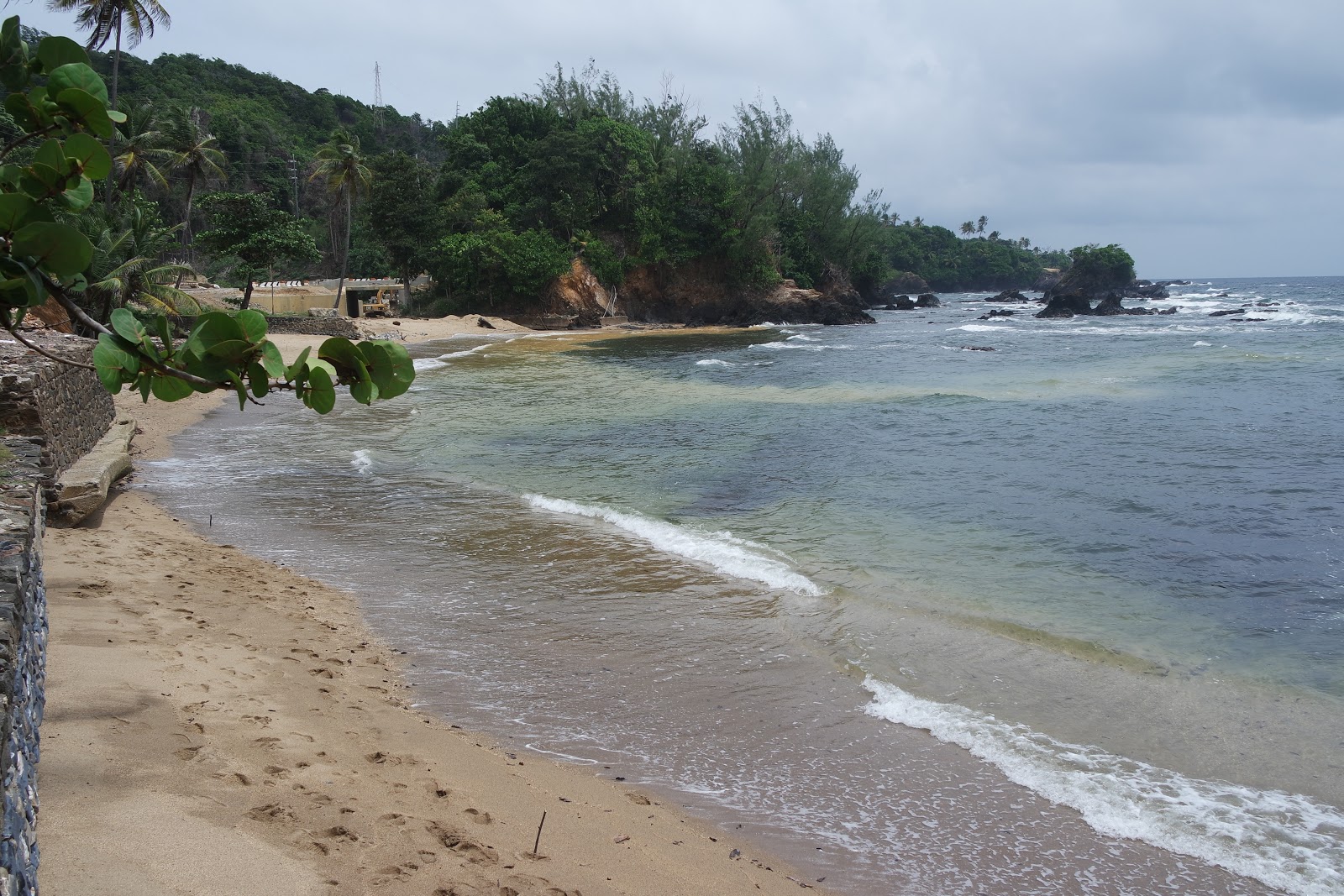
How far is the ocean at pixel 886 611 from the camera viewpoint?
4.41 metres

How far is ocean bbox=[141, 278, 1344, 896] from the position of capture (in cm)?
441

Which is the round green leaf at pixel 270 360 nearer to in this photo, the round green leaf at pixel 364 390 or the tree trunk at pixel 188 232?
the round green leaf at pixel 364 390

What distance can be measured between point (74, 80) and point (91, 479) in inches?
297

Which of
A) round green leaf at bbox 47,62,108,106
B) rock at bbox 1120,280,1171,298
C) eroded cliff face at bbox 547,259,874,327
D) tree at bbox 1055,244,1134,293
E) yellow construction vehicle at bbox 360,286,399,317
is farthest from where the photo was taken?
rock at bbox 1120,280,1171,298

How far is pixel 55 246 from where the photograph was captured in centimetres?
217

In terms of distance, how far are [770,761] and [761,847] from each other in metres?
0.77

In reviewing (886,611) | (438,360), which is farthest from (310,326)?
(886,611)

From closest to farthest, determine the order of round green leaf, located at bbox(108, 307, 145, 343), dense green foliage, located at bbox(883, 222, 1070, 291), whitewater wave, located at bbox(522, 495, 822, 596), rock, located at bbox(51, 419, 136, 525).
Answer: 1. round green leaf, located at bbox(108, 307, 145, 343)
2. whitewater wave, located at bbox(522, 495, 822, 596)
3. rock, located at bbox(51, 419, 136, 525)
4. dense green foliage, located at bbox(883, 222, 1070, 291)

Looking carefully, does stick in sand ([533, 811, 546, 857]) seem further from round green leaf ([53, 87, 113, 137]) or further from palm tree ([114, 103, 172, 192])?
palm tree ([114, 103, 172, 192])

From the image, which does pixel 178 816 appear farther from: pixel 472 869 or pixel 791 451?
pixel 791 451

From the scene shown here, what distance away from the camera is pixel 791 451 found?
14664 millimetres

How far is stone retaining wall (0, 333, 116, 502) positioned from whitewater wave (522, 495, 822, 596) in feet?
16.0

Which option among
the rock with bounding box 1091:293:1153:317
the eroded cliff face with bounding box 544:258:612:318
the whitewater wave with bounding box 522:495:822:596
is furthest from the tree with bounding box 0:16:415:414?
the rock with bounding box 1091:293:1153:317

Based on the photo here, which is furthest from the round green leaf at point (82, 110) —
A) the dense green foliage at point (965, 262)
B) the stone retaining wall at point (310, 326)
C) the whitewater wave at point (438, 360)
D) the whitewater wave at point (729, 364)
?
the dense green foliage at point (965, 262)
